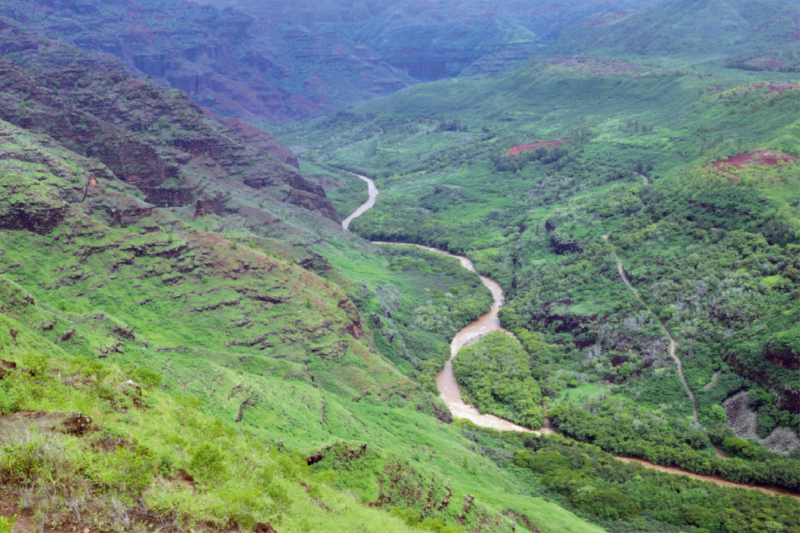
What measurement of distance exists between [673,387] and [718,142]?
342ft

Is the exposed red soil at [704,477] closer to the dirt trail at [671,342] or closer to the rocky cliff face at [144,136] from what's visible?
the dirt trail at [671,342]

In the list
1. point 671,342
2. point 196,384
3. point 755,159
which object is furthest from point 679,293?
point 196,384

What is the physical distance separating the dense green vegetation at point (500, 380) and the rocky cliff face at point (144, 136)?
223 ft

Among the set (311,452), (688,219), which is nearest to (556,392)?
(688,219)

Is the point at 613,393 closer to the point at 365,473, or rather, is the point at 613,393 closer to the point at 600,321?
the point at 600,321

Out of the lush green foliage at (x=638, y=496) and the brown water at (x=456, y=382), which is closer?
the lush green foliage at (x=638, y=496)

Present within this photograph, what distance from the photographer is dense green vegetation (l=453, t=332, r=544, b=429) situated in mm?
110125

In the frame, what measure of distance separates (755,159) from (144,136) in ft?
508

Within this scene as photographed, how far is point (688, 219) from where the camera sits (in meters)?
147

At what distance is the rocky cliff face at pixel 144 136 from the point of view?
134 m

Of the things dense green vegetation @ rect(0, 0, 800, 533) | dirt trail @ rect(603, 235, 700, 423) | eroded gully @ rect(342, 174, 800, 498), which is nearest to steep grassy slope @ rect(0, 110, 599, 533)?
dense green vegetation @ rect(0, 0, 800, 533)

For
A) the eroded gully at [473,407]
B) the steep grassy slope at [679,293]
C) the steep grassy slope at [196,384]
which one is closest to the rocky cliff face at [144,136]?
the steep grassy slope at [196,384]

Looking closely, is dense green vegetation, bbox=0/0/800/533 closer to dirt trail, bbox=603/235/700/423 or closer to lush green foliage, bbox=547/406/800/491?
lush green foliage, bbox=547/406/800/491

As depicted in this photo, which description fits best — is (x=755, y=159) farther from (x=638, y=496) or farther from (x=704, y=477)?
(x=638, y=496)
